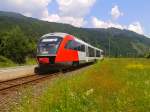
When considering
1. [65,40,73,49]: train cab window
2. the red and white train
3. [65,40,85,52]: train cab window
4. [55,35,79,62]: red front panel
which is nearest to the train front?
the red and white train

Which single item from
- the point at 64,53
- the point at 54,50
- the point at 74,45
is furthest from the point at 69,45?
the point at 54,50

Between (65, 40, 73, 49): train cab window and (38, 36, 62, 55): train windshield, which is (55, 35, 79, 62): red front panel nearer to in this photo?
(65, 40, 73, 49): train cab window

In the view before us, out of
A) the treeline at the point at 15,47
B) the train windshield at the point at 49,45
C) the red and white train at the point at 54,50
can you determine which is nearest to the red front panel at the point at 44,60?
the red and white train at the point at 54,50

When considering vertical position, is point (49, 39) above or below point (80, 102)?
above

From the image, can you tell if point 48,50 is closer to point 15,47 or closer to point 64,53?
point 64,53

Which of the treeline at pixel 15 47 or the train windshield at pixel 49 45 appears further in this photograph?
the treeline at pixel 15 47

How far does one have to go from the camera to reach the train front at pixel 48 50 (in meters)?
28.9

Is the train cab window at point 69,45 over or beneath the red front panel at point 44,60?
over

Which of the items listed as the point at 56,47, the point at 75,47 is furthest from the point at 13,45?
the point at 56,47

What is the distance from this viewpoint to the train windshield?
95.3 feet

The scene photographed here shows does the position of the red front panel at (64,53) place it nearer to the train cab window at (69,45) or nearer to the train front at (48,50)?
the train cab window at (69,45)

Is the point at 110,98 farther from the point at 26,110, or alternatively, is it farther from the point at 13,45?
the point at 13,45

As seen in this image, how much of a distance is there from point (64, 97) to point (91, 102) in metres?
0.81

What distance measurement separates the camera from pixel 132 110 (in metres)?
9.11
